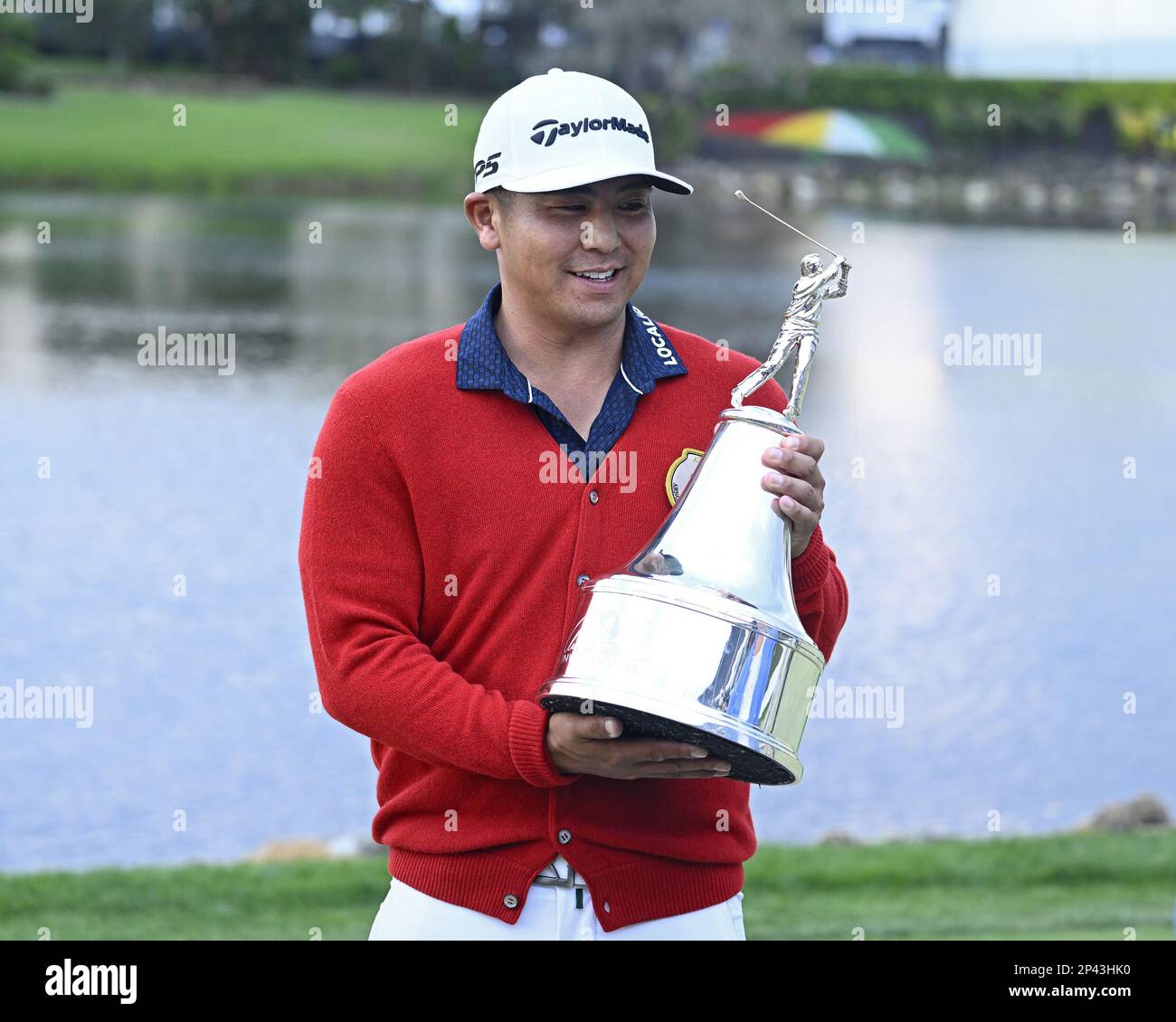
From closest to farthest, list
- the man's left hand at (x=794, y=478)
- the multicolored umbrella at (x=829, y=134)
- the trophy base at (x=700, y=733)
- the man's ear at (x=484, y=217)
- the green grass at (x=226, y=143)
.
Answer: the trophy base at (x=700, y=733)
the man's left hand at (x=794, y=478)
the man's ear at (x=484, y=217)
the green grass at (x=226, y=143)
the multicolored umbrella at (x=829, y=134)

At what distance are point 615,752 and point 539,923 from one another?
34 cm

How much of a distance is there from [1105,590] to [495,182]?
33.7ft

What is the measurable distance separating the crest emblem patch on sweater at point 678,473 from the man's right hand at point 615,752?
39 cm

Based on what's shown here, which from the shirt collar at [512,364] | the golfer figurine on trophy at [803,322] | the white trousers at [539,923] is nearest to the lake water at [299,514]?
the white trousers at [539,923]

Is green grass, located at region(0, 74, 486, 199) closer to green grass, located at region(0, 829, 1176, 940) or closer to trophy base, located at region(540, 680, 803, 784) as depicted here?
green grass, located at region(0, 829, 1176, 940)

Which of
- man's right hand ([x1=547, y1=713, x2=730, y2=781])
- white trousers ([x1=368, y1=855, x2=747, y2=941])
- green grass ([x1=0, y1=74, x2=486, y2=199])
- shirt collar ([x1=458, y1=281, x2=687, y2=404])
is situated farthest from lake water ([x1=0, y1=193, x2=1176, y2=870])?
green grass ([x1=0, y1=74, x2=486, y2=199])

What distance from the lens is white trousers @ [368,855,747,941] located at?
243cm

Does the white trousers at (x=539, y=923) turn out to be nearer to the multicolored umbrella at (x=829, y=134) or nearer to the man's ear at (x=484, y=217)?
the man's ear at (x=484, y=217)

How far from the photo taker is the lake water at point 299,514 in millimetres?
8180

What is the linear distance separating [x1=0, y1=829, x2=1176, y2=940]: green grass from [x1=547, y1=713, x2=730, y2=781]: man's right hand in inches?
123

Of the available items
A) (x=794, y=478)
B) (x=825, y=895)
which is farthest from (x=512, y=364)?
(x=825, y=895)

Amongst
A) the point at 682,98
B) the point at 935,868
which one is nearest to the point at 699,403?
the point at 935,868

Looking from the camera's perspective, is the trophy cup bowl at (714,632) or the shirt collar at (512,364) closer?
the trophy cup bowl at (714,632)

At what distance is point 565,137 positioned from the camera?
2.36 metres
